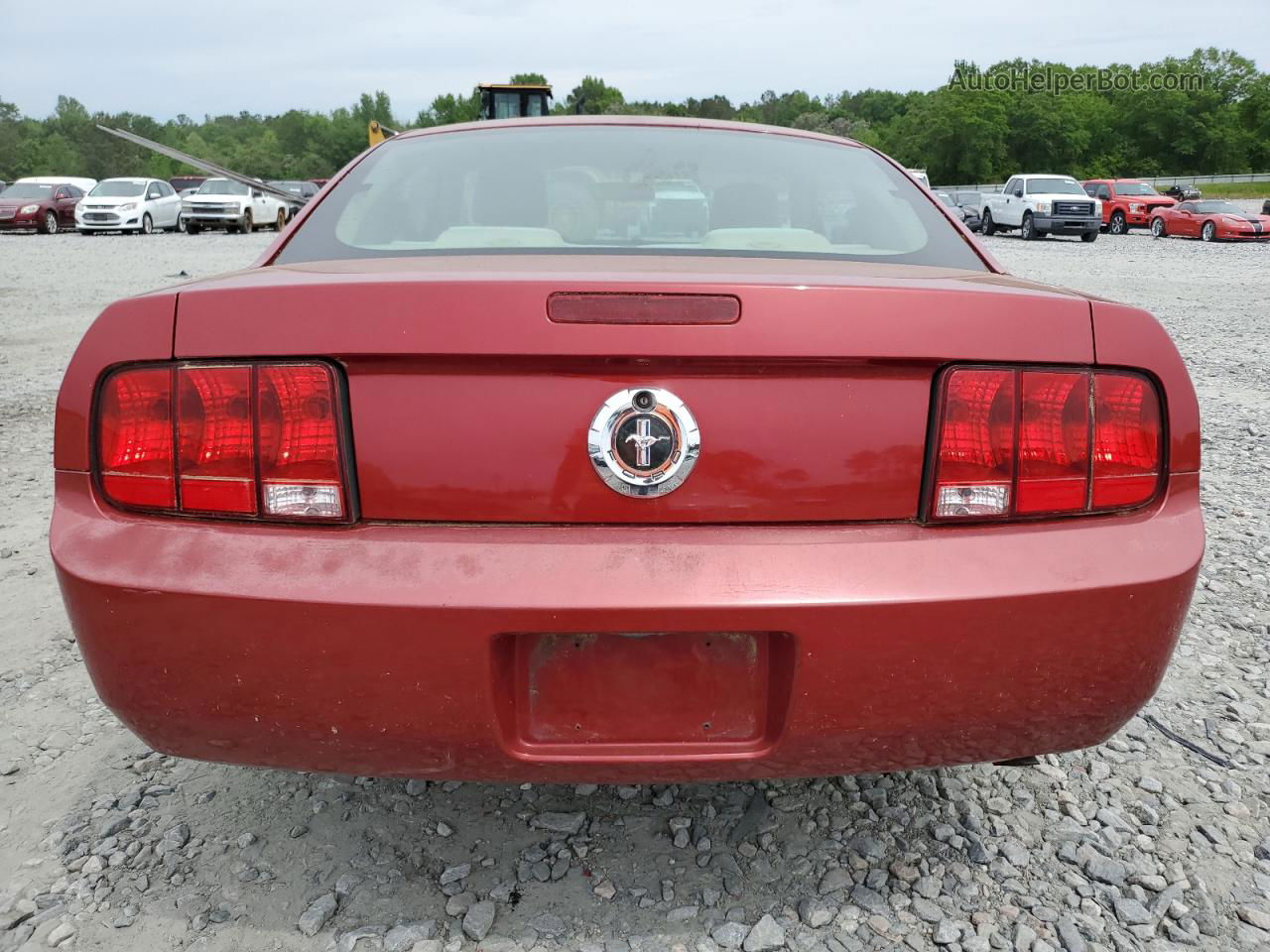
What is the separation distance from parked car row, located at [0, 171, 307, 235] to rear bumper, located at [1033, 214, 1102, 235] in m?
19.6

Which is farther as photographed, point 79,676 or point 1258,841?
point 79,676

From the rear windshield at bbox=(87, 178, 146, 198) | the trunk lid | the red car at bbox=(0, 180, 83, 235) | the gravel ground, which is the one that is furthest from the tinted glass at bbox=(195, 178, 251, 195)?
the trunk lid

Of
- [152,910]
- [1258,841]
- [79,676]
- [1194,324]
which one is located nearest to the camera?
[152,910]

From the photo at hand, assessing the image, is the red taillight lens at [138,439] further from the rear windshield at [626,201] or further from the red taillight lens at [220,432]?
the rear windshield at [626,201]

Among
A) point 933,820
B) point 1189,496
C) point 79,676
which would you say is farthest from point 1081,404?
point 79,676

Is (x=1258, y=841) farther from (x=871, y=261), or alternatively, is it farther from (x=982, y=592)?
(x=871, y=261)

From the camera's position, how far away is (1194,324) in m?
10.2

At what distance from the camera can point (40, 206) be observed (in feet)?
87.3

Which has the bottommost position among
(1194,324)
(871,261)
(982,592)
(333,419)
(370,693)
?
(1194,324)

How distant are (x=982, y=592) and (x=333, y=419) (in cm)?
102

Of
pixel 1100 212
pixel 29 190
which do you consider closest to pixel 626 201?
pixel 1100 212

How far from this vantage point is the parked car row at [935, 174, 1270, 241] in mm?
24109

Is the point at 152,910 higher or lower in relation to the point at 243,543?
lower

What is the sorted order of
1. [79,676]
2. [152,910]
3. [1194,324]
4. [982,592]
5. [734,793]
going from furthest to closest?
[1194,324] → [79,676] → [734,793] → [152,910] → [982,592]
